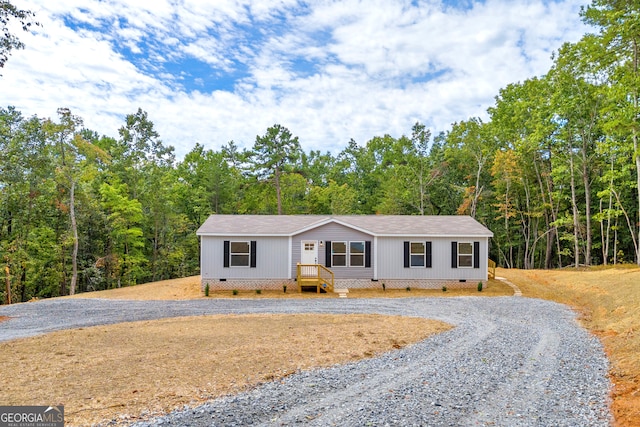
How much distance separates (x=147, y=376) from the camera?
6.82 metres

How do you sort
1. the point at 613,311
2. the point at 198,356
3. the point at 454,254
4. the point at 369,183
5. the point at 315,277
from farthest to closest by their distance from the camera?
the point at 369,183 → the point at 454,254 → the point at 315,277 → the point at 613,311 → the point at 198,356

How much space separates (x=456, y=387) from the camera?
645cm

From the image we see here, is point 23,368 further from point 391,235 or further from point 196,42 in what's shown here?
point 196,42

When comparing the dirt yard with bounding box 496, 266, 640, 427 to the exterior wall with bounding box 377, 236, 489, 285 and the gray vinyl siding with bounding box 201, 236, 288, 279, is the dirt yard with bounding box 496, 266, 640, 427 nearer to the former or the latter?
the exterior wall with bounding box 377, 236, 489, 285

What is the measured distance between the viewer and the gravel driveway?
209 inches

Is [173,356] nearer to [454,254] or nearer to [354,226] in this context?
[354,226]

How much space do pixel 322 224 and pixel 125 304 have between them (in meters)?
9.00

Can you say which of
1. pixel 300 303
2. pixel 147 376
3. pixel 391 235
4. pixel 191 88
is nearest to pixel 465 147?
pixel 391 235

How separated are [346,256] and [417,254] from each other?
3.40 metres

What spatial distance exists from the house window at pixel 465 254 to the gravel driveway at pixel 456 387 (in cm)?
756

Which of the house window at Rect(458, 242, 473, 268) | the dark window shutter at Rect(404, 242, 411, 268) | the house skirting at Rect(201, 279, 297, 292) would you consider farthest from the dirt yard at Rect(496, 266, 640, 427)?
the house skirting at Rect(201, 279, 297, 292)

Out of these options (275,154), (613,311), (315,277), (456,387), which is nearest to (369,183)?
(275,154)

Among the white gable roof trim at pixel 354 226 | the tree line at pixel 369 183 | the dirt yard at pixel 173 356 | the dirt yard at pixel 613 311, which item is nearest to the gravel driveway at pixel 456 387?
the dirt yard at pixel 613 311

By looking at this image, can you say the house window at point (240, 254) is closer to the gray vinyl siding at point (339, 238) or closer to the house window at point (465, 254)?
the gray vinyl siding at point (339, 238)
